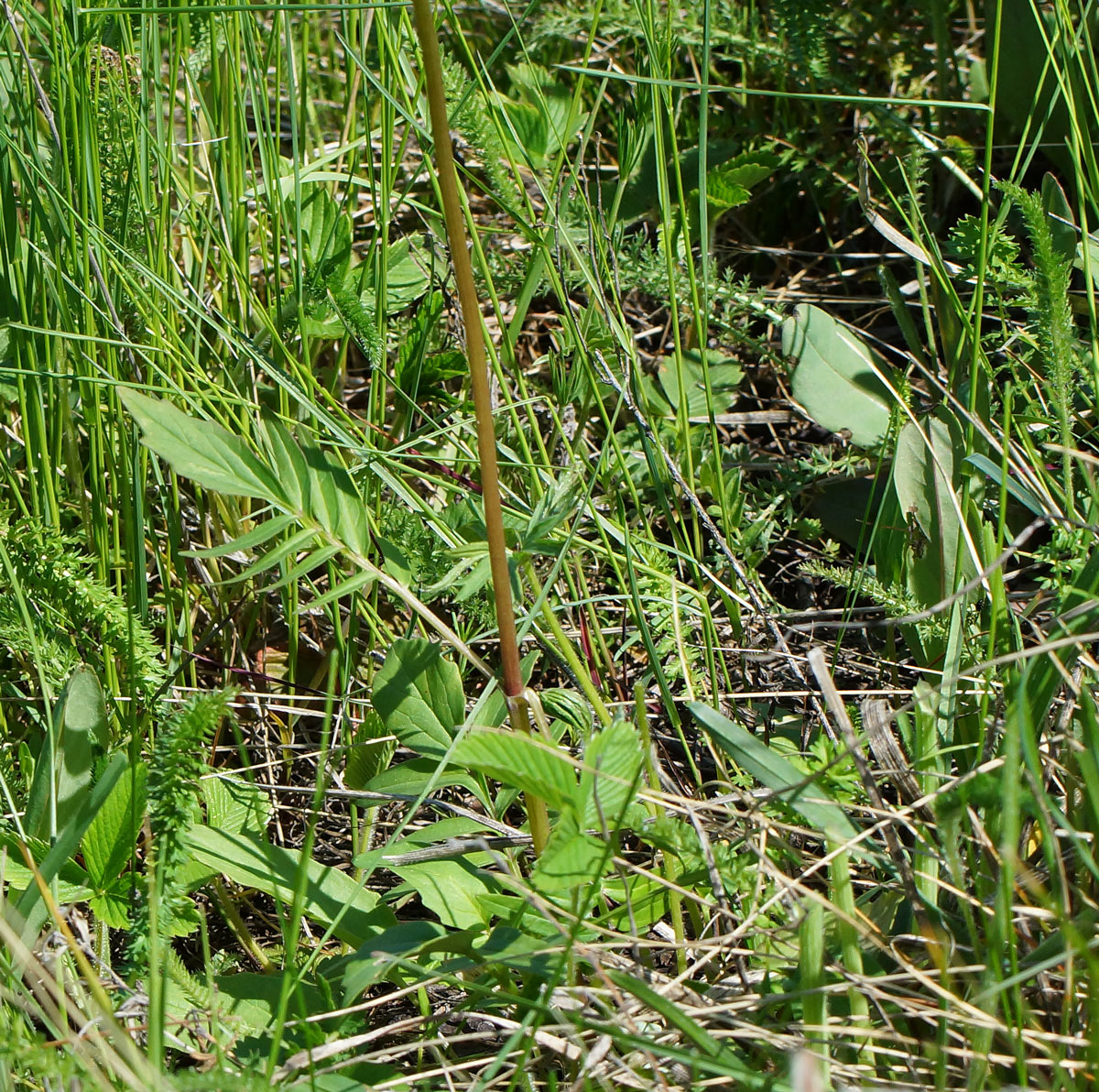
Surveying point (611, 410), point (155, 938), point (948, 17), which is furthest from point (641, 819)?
point (948, 17)

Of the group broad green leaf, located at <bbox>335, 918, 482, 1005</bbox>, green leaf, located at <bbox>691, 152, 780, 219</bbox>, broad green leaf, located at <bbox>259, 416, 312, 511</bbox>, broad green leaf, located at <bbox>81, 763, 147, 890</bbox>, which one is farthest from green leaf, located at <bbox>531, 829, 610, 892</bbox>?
green leaf, located at <bbox>691, 152, 780, 219</bbox>

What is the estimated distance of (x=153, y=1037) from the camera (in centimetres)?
88

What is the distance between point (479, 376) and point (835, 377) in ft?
3.15

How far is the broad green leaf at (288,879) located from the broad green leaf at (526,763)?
0.33 metres

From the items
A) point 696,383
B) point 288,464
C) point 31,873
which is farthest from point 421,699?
point 696,383

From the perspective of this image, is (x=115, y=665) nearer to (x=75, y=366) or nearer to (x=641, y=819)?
(x=75, y=366)

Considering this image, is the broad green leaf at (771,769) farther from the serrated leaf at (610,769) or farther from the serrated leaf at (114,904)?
the serrated leaf at (114,904)

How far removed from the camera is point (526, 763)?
3.17 ft

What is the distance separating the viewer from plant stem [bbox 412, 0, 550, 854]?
0.93 metres

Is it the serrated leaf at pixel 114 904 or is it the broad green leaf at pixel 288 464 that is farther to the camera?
the serrated leaf at pixel 114 904

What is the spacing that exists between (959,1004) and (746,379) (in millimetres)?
1347

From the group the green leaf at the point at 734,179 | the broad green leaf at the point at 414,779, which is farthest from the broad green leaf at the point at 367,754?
the green leaf at the point at 734,179

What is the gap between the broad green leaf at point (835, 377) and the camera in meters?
1.78

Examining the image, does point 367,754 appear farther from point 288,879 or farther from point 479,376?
point 479,376
